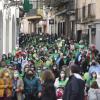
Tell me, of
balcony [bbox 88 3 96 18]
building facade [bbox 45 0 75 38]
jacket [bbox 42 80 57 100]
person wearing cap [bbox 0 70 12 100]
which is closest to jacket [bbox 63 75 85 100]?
jacket [bbox 42 80 57 100]

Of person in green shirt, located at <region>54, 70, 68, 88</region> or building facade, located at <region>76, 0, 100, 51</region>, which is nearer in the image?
person in green shirt, located at <region>54, 70, 68, 88</region>

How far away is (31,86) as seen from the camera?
51.1ft

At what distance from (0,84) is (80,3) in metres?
33.7

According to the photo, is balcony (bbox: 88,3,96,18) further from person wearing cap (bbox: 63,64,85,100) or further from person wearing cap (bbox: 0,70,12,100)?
person wearing cap (bbox: 63,64,85,100)

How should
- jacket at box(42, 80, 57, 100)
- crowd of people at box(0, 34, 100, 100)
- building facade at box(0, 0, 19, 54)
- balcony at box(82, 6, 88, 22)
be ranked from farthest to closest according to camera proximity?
balcony at box(82, 6, 88, 22)
building facade at box(0, 0, 19, 54)
jacket at box(42, 80, 57, 100)
crowd of people at box(0, 34, 100, 100)

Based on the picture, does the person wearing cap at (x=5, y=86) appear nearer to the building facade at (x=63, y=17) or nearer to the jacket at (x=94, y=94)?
the jacket at (x=94, y=94)

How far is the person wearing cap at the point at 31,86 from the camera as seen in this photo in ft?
51.0

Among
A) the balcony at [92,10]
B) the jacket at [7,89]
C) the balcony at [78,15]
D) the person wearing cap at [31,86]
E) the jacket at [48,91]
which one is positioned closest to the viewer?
the jacket at [48,91]

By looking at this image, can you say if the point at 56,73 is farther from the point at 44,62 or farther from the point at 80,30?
the point at 80,30

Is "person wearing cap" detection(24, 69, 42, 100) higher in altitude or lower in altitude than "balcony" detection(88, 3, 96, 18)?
lower

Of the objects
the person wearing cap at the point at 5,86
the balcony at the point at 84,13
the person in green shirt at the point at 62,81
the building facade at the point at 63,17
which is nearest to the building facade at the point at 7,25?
the balcony at the point at 84,13

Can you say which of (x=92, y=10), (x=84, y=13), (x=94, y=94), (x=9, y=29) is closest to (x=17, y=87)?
(x=94, y=94)

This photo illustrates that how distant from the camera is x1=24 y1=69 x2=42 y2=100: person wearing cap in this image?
15531mm

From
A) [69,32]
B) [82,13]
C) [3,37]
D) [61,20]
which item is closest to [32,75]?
[3,37]
